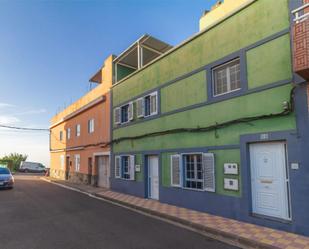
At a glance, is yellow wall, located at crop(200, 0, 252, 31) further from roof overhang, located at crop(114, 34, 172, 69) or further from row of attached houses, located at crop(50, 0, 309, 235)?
roof overhang, located at crop(114, 34, 172, 69)

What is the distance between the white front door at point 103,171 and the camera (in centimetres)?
1697

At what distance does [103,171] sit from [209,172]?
412 inches

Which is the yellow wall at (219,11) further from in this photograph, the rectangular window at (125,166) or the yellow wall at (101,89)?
the rectangular window at (125,166)

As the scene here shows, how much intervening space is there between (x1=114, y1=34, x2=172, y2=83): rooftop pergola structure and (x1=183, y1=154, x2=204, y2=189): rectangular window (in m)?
6.40

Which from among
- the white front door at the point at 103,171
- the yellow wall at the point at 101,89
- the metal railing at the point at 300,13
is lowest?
the white front door at the point at 103,171

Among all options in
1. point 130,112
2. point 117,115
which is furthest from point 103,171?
point 130,112

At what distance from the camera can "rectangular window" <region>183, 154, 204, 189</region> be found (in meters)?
9.35

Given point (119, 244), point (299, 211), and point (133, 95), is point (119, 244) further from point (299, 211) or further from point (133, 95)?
point (133, 95)

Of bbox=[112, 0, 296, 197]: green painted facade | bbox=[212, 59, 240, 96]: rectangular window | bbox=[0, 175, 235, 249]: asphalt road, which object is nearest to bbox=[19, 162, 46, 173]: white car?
bbox=[0, 175, 235, 249]: asphalt road

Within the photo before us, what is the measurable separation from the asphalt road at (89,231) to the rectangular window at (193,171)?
2112 millimetres

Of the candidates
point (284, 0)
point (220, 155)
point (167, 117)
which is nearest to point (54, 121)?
point (167, 117)

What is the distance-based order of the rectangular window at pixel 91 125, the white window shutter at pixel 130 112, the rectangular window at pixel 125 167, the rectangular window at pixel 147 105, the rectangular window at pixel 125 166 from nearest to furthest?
the rectangular window at pixel 147 105 < the rectangular window at pixel 125 167 < the white window shutter at pixel 130 112 < the rectangular window at pixel 125 166 < the rectangular window at pixel 91 125

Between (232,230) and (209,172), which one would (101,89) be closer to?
(209,172)

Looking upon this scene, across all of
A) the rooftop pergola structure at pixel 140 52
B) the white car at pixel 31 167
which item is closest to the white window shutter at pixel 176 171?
the rooftop pergola structure at pixel 140 52
